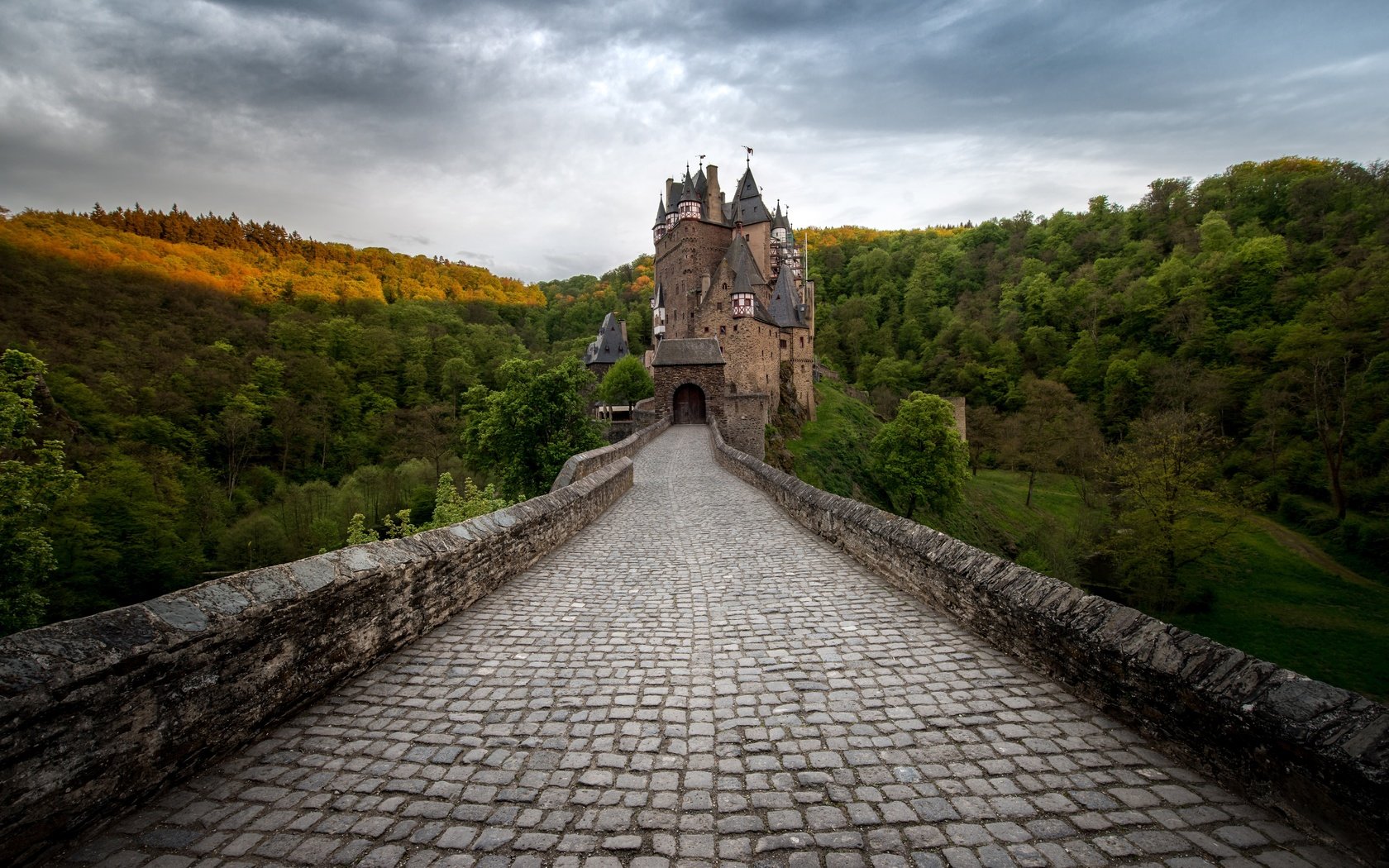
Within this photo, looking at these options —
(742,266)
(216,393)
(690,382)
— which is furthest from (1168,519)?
(216,393)

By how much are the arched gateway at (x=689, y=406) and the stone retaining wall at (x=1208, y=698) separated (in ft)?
91.3

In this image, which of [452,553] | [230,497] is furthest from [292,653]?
[230,497]

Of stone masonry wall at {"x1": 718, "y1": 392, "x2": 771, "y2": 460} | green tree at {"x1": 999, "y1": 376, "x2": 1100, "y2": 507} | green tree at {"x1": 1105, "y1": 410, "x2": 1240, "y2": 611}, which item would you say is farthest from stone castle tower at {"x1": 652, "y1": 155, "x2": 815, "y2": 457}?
green tree at {"x1": 1105, "y1": 410, "x2": 1240, "y2": 611}

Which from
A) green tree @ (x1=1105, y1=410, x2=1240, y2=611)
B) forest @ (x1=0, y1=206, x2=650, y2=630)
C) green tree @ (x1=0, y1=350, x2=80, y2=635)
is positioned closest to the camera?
green tree @ (x1=0, y1=350, x2=80, y2=635)

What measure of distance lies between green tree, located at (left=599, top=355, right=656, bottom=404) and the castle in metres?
2.35

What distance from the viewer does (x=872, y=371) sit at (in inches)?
2532

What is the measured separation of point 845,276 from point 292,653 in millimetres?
89719

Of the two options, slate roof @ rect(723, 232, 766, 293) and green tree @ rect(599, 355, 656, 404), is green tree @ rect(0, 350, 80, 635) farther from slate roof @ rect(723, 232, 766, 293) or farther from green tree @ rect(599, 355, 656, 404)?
slate roof @ rect(723, 232, 766, 293)

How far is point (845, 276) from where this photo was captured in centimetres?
8538

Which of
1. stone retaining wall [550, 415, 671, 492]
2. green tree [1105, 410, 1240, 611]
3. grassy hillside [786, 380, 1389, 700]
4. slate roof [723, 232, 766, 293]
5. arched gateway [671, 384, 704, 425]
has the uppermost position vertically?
slate roof [723, 232, 766, 293]

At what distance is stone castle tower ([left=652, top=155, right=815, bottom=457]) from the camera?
30406 mm

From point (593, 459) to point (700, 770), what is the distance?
38.1ft

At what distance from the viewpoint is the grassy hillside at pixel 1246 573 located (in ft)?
57.2

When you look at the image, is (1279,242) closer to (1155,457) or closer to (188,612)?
(1155,457)
